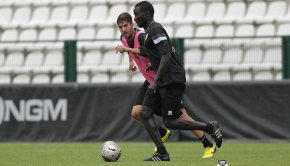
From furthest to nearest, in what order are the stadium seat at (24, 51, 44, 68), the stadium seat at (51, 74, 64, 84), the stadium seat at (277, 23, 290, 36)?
the stadium seat at (277, 23, 290, 36), the stadium seat at (24, 51, 44, 68), the stadium seat at (51, 74, 64, 84)

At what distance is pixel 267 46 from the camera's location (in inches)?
540

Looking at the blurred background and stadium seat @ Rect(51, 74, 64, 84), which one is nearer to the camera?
the blurred background

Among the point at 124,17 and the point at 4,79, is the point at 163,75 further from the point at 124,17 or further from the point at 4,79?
the point at 4,79

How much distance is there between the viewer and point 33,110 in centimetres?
1456

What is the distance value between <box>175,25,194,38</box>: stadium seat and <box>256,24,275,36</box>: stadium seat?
65.2 inches

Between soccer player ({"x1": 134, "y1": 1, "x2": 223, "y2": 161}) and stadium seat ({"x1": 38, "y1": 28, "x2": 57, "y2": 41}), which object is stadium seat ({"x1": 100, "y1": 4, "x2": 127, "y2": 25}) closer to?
stadium seat ({"x1": 38, "y1": 28, "x2": 57, "y2": 41})

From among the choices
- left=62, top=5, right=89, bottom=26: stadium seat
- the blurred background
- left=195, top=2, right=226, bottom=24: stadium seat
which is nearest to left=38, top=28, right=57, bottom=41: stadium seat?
left=62, top=5, right=89, bottom=26: stadium seat

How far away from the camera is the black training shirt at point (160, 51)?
807 centimetres

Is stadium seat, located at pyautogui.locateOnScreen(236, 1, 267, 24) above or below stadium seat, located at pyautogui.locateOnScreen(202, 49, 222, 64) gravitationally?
above

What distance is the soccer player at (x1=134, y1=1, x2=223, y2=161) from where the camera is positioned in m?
8.07

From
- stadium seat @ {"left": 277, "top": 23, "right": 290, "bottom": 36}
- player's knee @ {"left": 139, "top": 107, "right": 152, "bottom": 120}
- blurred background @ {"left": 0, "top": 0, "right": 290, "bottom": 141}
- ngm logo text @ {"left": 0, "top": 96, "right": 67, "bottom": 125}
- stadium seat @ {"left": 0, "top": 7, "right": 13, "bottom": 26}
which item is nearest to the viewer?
player's knee @ {"left": 139, "top": 107, "right": 152, "bottom": 120}

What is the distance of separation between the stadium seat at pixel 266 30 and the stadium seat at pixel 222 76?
2552 mm

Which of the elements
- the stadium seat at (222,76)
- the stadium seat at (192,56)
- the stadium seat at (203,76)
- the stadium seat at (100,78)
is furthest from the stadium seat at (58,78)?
the stadium seat at (222,76)

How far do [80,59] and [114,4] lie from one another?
3905 mm
